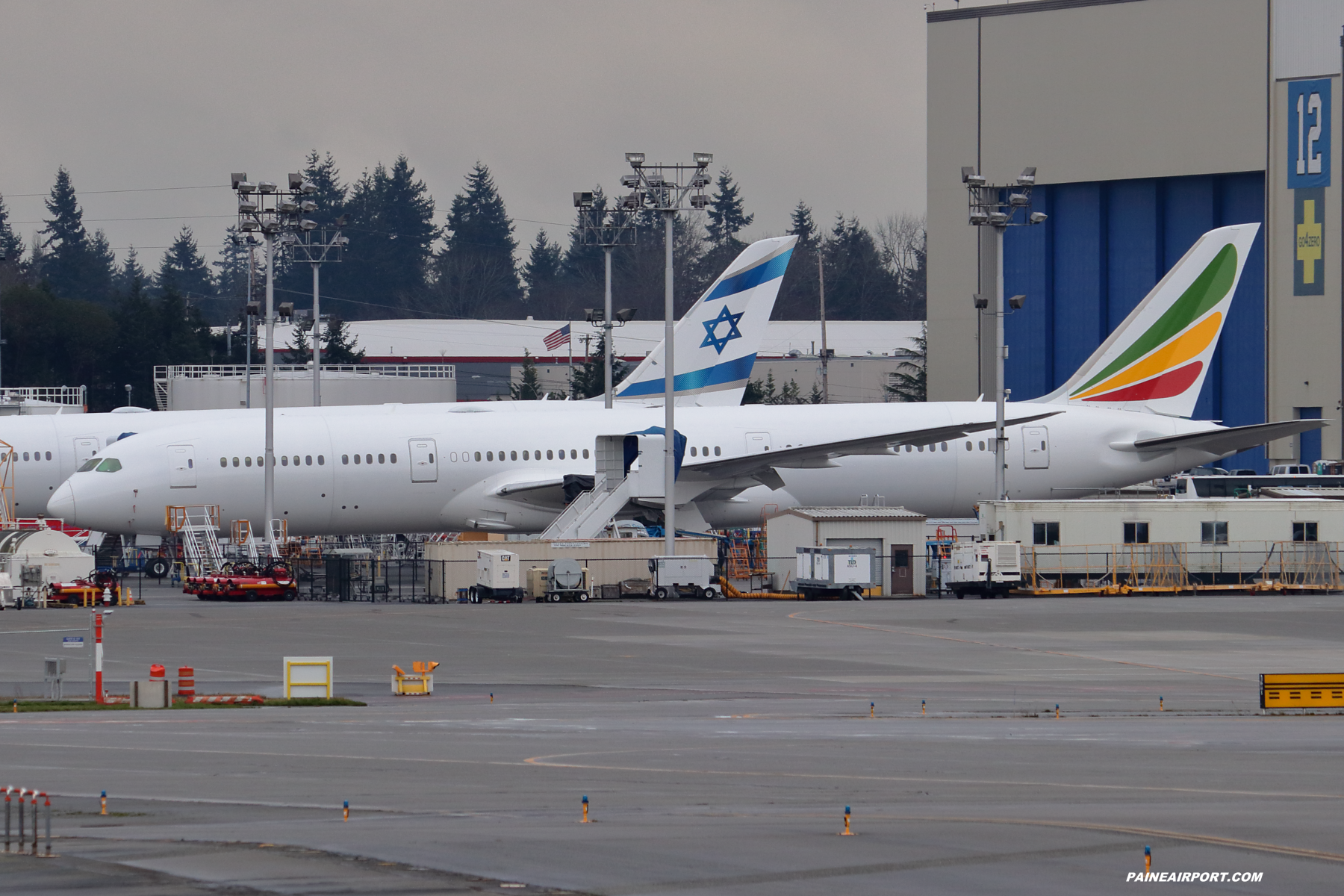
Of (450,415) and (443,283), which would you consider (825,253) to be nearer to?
(443,283)

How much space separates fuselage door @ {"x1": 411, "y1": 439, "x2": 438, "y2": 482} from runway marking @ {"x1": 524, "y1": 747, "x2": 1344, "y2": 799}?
95.6 ft

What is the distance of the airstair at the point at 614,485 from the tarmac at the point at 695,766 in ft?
38.8

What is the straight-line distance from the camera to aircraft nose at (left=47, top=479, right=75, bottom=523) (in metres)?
44.0

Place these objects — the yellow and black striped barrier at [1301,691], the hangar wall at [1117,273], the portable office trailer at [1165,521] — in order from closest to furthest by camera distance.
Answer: the yellow and black striped barrier at [1301,691] < the portable office trailer at [1165,521] < the hangar wall at [1117,273]

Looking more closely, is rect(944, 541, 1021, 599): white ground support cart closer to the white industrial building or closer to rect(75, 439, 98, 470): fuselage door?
rect(75, 439, 98, 470): fuselage door

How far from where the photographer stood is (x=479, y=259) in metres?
187

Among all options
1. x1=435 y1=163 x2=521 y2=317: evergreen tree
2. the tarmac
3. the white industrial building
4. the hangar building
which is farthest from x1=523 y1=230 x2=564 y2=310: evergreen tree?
the tarmac

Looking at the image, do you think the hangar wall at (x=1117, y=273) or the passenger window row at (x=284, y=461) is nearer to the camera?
the passenger window row at (x=284, y=461)

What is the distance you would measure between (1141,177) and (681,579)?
154 feet

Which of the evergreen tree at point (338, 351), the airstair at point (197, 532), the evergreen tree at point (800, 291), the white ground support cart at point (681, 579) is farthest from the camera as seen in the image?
the evergreen tree at point (800, 291)

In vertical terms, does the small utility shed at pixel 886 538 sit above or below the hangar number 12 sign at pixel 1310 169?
below

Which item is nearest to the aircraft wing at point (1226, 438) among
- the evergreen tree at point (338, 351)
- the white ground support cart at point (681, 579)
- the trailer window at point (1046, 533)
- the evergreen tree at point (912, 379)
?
the trailer window at point (1046, 533)

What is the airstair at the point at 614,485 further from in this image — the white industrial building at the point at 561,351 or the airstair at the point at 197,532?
the white industrial building at the point at 561,351

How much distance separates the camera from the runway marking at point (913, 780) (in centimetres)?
1498
